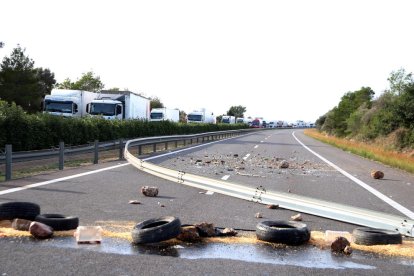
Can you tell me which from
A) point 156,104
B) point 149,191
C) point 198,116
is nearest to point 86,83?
point 156,104

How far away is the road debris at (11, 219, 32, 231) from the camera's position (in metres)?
7.25

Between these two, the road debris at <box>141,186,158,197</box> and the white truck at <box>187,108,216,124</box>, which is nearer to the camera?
the road debris at <box>141,186,158,197</box>

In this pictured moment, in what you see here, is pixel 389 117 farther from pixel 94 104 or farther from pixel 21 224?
pixel 21 224

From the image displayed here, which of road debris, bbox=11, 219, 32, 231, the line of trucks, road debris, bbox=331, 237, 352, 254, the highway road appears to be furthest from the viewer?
the line of trucks

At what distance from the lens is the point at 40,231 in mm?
6863

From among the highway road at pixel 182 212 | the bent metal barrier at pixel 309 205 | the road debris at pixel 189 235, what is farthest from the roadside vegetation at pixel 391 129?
the road debris at pixel 189 235

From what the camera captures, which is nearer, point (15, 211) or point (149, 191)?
point (15, 211)

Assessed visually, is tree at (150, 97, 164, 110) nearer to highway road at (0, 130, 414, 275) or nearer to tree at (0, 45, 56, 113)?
tree at (0, 45, 56, 113)

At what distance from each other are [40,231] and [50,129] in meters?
18.2

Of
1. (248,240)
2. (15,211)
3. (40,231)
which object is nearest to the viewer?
(40,231)

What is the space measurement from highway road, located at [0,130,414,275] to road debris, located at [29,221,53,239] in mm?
143

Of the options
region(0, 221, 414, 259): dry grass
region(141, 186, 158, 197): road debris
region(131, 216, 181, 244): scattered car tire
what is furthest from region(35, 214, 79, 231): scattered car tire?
region(141, 186, 158, 197): road debris

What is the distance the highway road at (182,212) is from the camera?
570 centimetres

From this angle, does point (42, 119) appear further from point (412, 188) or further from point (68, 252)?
point (68, 252)
